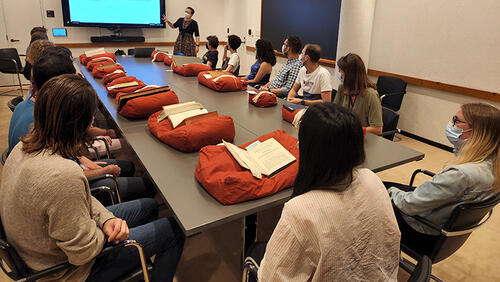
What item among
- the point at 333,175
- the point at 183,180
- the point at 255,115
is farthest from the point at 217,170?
→ the point at 255,115

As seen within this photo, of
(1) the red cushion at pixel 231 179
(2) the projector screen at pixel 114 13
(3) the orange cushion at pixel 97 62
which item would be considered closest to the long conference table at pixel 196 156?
(1) the red cushion at pixel 231 179

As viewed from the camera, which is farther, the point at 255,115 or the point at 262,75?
Answer: the point at 262,75

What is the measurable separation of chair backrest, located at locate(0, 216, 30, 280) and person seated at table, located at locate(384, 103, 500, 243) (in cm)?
166

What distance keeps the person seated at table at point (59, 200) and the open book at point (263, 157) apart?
0.59m

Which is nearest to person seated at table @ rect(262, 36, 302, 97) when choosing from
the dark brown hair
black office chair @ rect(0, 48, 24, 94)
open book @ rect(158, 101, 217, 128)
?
the dark brown hair

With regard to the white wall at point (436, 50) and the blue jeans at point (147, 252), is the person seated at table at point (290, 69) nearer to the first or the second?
the white wall at point (436, 50)

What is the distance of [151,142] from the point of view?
6.77 feet

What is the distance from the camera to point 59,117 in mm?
1238

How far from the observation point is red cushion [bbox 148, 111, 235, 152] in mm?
1881

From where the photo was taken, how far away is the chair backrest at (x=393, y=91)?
4.09m

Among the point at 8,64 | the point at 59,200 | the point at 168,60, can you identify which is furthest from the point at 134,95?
the point at 8,64

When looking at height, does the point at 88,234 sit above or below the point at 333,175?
below

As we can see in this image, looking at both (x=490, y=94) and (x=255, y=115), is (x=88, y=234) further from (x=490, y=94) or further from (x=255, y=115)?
(x=490, y=94)

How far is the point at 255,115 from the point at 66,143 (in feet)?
5.31
